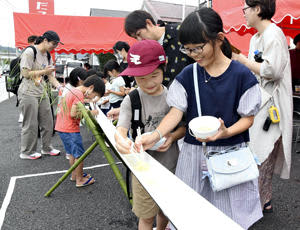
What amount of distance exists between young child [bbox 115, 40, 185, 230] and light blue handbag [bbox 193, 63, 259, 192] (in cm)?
32

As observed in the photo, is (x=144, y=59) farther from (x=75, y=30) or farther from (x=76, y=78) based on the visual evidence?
(x=75, y=30)

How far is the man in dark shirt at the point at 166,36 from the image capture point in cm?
180

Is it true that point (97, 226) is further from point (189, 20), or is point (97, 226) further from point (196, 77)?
point (189, 20)

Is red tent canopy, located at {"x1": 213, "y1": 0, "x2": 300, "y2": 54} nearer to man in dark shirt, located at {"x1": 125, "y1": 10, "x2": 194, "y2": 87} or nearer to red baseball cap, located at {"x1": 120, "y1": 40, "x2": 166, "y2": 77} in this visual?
man in dark shirt, located at {"x1": 125, "y1": 10, "x2": 194, "y2": 87}

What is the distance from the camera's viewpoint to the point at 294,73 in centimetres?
467

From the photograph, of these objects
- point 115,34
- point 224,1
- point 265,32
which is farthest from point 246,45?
point 265,32

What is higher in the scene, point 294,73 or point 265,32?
point 265,32

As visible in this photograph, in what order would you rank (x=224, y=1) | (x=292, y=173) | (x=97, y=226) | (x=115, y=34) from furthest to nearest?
(x=115, y=34)
(x=224, y=1)
(x=292, y=173)
(x=97, y=226)

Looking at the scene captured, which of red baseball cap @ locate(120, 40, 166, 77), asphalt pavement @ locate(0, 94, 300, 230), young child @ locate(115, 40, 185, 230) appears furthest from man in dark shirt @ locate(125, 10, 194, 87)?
asphalt pavement @ locate(0, 94, 300, 230)

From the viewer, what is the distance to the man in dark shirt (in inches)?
71.1

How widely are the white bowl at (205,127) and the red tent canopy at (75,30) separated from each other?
665 cm

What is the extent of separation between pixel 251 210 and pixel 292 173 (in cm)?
245

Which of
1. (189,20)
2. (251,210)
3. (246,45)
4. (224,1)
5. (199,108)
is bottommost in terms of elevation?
(251,210)

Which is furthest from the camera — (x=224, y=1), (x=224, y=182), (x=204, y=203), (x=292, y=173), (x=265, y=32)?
(x=224, y=1)
